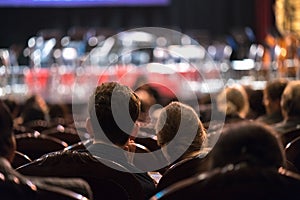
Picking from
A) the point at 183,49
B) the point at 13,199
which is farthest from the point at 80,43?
the point at 13,199

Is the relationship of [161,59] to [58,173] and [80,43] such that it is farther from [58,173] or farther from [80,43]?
[58,173]

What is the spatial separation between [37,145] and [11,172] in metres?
1.88

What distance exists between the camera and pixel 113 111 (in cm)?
309

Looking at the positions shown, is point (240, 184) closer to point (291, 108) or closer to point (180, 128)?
point (180, 128)

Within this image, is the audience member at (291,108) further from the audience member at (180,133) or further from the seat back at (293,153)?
the audience member at (180,133)

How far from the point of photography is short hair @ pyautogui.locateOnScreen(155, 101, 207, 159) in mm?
3156

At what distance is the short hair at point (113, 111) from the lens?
3.07 m

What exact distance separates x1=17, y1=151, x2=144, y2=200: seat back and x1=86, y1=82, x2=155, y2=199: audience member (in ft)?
1.02

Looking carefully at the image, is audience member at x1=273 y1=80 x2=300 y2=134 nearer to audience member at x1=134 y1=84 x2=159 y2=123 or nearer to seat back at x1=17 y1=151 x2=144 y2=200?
audience member at x1=134 y1=84 x2=159 y2=123

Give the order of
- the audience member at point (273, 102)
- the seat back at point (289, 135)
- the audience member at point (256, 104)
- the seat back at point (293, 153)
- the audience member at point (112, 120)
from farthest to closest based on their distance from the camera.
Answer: the audience member at point (256, 104) → the audience member at point (273, 102) → the seat back at point (289, 135) → the seat back at point (293, 153) → the audience member at point (112, 120)

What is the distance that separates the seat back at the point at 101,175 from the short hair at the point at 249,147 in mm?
561

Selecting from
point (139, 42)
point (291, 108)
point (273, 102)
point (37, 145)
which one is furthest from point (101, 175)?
point (139, 42)

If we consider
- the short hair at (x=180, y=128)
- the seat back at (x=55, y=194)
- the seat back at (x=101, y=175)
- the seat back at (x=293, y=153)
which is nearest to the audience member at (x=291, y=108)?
the seat back at (x=293, y=153)

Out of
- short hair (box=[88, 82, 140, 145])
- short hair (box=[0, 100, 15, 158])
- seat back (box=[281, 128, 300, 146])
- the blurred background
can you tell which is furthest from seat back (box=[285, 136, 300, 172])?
the blurred background
